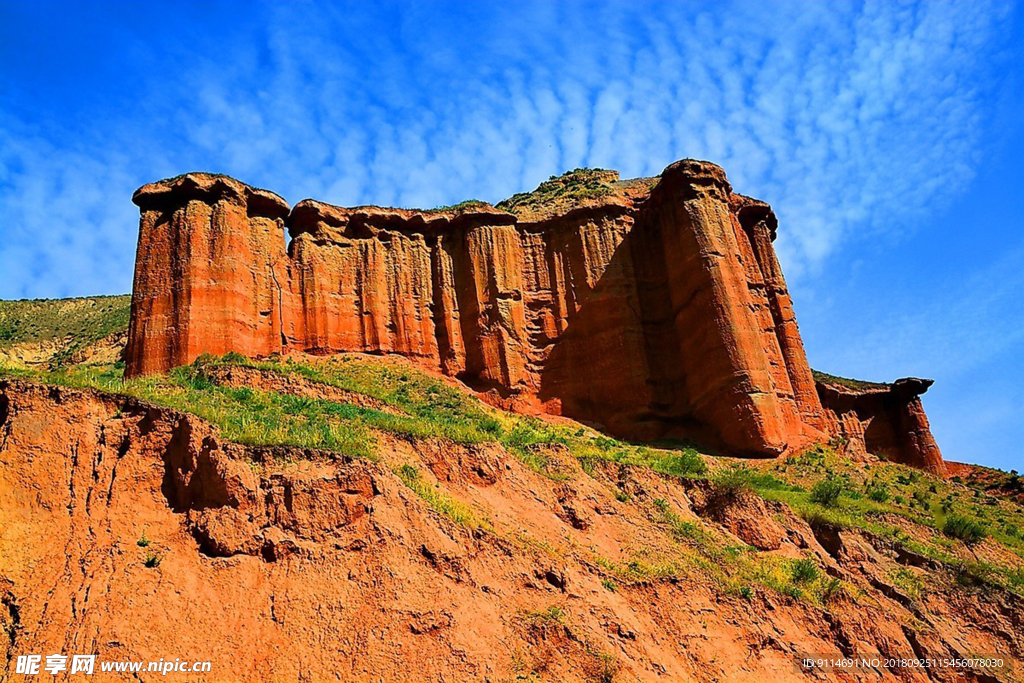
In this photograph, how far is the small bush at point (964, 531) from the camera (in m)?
24.7

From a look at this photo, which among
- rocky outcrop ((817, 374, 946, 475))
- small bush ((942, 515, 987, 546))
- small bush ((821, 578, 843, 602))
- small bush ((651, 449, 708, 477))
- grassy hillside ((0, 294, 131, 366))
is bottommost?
small bush ((821, 578, 843, 602))

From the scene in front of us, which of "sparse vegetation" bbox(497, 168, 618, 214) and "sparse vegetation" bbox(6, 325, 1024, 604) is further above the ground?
"sparse vegetation" bbox(497, 168, 618, 214)

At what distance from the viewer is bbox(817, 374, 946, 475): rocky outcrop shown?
46.7m

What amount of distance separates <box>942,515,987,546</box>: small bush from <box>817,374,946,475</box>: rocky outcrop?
849 inches

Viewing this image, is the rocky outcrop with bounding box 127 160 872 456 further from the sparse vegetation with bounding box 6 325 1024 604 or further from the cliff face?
the sparse vegetation with bounding box 6 325 1024 604

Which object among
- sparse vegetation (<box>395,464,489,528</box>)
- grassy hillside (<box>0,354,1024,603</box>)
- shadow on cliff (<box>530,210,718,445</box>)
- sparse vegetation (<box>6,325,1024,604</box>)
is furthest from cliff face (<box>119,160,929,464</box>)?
sparse vegetation (<box>395,464,489,528</box>)

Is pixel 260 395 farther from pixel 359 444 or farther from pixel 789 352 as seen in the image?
pixel 789 352

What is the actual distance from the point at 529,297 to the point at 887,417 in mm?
23306

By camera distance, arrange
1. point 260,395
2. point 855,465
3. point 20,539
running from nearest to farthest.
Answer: point 20,539, point 260,395, point 855,465

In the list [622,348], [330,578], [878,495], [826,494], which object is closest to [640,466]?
[826,494]

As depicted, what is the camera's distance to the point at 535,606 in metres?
15.2

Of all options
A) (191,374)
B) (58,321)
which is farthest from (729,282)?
(58,321)

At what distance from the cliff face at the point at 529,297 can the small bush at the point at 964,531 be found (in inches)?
295

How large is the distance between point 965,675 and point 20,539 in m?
18.8
